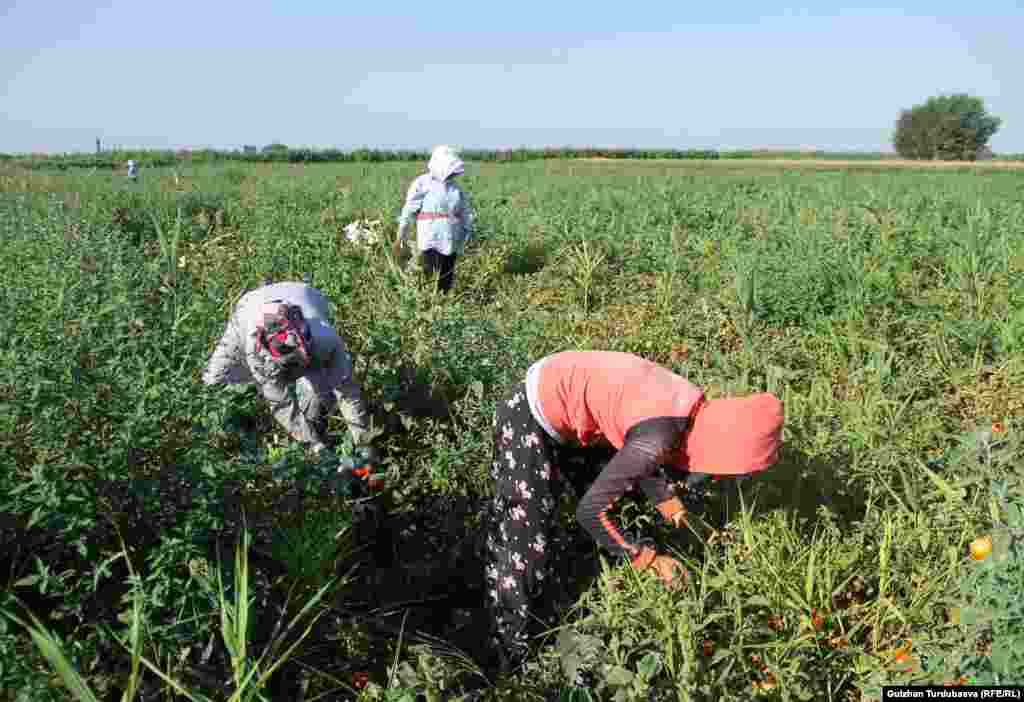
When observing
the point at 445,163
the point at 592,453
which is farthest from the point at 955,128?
the point at 592,453

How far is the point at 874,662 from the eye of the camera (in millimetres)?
2400

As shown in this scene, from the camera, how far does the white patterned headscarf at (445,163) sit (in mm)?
6332

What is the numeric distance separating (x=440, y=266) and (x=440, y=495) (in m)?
3.48

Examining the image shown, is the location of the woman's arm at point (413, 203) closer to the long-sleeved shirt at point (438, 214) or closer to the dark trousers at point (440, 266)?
the long-sleeved shirt at point (438, 214)

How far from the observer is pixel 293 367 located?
10.3 ft

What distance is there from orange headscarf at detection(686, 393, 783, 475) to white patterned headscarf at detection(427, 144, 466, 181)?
14.6 feet

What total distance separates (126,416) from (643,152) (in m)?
54.8

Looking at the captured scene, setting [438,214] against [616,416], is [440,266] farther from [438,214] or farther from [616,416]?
[616,416]

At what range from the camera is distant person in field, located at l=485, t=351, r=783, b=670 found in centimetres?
225

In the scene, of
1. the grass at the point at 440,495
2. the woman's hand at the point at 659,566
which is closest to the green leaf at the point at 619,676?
the grass at the point at 440,495

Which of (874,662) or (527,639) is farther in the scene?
(527,639)

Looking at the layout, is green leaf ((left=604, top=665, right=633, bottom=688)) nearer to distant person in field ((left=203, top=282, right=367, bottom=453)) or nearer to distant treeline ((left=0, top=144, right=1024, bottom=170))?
distant person in field ((left=203, top=282, right=367, bottom=453))

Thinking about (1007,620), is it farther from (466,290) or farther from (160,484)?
(466,290)

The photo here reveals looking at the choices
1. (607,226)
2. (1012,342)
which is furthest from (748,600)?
(607,226)
